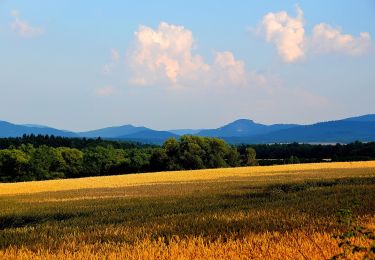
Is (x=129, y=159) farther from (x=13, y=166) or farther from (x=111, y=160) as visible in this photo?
(x=13, y=166)

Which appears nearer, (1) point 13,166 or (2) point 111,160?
(1) point 13,166

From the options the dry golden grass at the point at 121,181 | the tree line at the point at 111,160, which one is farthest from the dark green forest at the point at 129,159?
the dry golden grass at the point at 121,181

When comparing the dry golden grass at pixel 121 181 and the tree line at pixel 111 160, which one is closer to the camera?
the dry golden grass at pixel 121 181

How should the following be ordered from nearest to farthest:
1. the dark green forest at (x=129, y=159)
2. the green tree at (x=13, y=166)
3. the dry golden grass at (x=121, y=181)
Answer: the dry golden grass at (x=121, y=181)
the green tree at (x=13, y=166)
the dark green forest at (x=129, y=159)

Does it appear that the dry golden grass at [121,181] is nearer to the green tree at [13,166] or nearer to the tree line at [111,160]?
the tree line at [111,160]

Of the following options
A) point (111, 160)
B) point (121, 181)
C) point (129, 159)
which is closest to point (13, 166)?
point (111, 160)

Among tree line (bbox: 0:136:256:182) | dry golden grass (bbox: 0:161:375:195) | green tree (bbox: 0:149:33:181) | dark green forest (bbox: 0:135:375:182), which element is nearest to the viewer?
dry golden grass (bbox: 0:161:375:195)

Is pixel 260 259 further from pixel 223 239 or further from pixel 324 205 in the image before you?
pixel 324 205

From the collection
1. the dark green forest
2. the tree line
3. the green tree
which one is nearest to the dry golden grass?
the dark green forest

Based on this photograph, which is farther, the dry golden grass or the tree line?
the tree line

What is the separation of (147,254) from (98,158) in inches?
3886

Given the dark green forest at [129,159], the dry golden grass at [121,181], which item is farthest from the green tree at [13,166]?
the dry golden grass at [121,181]

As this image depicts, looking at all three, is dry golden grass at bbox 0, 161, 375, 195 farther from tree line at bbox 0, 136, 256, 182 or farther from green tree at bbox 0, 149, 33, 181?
green tree at bbox 0, 149, 33, 181

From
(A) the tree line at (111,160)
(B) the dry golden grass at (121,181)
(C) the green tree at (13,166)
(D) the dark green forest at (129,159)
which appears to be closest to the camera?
(B) the dry golden grass at (121,181)
